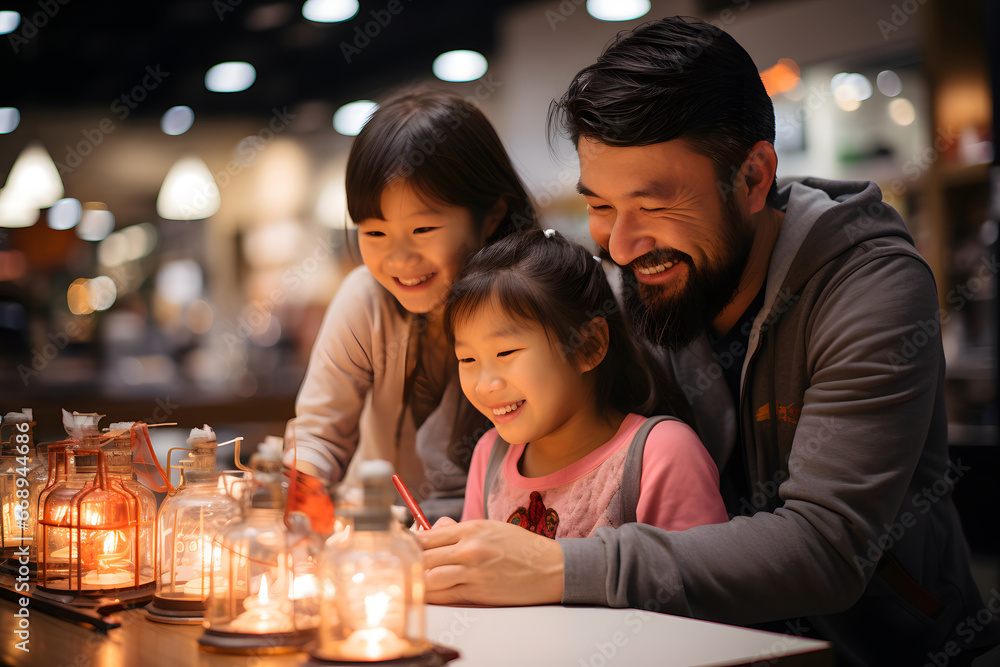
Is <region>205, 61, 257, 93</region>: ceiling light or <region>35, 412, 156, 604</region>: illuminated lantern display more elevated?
<region>205, 61, 257, 93</region>: ceiling light

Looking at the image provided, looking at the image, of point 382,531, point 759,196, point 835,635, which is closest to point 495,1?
point 759,196

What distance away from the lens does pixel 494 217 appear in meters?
1.69

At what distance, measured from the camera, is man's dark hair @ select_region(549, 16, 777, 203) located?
141cm

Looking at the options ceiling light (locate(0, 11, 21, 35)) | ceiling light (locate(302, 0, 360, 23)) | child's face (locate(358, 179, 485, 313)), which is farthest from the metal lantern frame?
ceiling light (locate(0, 11, 21, 35))

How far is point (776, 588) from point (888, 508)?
0.23 meters

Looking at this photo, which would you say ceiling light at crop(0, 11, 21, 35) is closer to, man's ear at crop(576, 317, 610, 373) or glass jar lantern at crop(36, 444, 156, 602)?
glass jar lantern at crop(36, 444, 156, 602)

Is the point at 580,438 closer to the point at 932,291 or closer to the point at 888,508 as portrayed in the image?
Result: the point at 888,508

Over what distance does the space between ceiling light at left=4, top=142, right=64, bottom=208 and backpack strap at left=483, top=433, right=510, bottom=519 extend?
11.4 feet

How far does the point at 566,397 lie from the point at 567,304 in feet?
0.53

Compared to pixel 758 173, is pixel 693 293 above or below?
below

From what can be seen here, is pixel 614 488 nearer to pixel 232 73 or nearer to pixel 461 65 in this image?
pixel 461 65

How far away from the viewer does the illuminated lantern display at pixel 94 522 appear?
1182mm

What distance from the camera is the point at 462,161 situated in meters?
1.62

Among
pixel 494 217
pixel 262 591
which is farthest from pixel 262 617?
pixel 494 217
